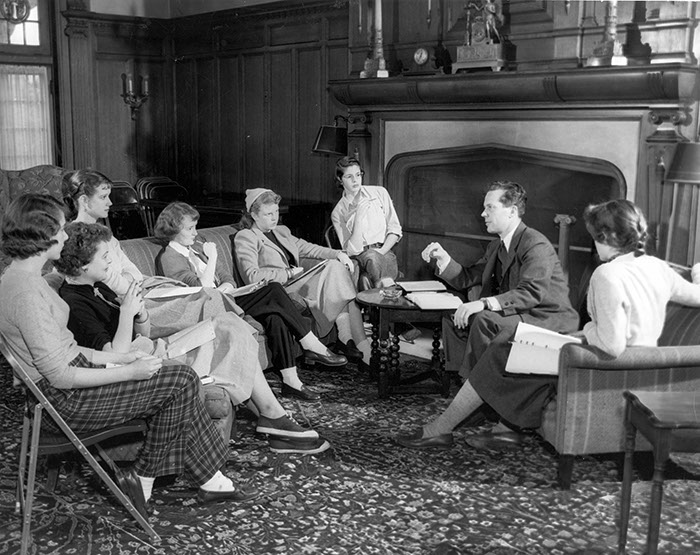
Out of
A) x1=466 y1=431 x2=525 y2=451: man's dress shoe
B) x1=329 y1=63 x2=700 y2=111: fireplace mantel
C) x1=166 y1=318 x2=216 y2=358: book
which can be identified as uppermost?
x1=329 y1=63 x2=700 y2=111: fireplace mantel

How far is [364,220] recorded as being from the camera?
19.1 feet

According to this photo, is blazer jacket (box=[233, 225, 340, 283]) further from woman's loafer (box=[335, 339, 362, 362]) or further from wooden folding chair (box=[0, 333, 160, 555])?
wooden folding chair (box=[0, 333, 160, 555])

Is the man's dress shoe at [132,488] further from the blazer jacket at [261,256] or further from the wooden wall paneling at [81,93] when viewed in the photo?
the wooden wall paneling at [81,93]

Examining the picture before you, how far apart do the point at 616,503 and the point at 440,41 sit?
388cm

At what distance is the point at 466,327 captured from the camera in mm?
4414

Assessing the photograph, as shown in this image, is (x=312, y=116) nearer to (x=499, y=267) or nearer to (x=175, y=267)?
(x=175, y=267)

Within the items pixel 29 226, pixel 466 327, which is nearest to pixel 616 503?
pixel 466 327

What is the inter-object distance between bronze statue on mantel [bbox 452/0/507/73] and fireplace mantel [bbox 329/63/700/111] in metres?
0.10

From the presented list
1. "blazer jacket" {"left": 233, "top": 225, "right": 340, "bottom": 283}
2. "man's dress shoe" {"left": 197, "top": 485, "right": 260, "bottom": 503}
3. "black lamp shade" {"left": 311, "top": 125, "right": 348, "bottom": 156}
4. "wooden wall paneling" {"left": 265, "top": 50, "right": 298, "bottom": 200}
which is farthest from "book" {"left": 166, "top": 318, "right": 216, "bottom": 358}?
"wooden wall paneling" {"left": 265, "top": 50, "right": 298, "bottom": 200}

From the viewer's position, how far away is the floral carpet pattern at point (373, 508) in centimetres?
300

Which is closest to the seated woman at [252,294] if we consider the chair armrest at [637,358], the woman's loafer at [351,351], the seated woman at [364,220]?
the woman's loafer at [351,351]

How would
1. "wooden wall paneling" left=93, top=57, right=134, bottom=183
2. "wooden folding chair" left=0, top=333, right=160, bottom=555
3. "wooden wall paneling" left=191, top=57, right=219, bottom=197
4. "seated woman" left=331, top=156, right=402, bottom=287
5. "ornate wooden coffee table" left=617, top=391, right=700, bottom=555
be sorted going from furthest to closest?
"wooden wall paneling" left=93, top=57, right=134, bottom=183 < "wooden wall paneling" left=191, top=57, right=219, bottom=197 < "seated woman" left=331, top=156, right=402, bottom=287 < "wooden folding chair" left=0, top=333, right=160, bottom=555 < "ornate wooden coffee table" left=617, top=391, right=700, bottom=555

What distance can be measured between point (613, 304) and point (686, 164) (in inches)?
73.5

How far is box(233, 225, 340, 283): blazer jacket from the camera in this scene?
5.11m
